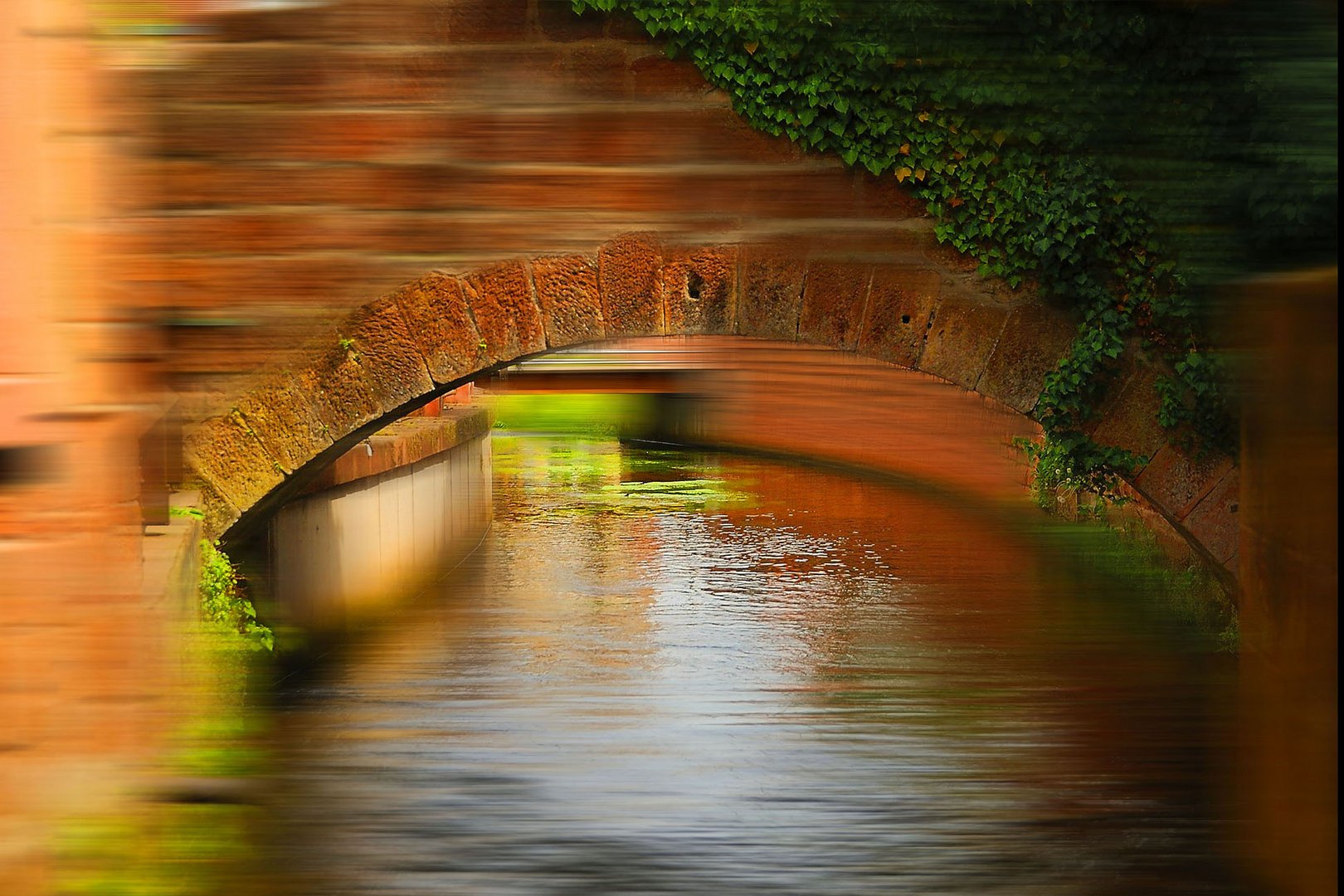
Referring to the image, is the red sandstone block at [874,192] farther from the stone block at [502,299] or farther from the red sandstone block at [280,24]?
the red sandstone block at [280,24]

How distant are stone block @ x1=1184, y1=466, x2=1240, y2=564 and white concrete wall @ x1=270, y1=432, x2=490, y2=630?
11.9 feet

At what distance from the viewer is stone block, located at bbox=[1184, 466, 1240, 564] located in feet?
15.8

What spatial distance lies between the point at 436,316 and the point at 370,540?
575 cm

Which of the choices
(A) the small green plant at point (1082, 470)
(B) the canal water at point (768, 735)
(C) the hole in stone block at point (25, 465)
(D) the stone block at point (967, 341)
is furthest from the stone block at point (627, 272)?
(A) the small green plant at point (1082, 470)

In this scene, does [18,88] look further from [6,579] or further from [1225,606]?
[1225,606]

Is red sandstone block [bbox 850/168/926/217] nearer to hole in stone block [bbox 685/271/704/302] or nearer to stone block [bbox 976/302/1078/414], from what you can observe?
hole in stone block [bbox 685/271/704/302]

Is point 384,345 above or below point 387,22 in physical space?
below

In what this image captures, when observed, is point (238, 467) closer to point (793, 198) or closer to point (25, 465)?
point (25, 465)

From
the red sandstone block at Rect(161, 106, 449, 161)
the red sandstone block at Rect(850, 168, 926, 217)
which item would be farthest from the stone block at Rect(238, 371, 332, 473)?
the red sandstone block at Rect(850, 168, 926, 217)

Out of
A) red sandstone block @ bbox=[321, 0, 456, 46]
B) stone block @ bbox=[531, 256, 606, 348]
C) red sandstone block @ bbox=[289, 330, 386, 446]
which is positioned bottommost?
red sandstone block @ bbox=[289, 330, 386, 446]

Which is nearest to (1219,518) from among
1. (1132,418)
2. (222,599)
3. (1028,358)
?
(1132,418)

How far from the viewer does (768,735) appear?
451 centimetres

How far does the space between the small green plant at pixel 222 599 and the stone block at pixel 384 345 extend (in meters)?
0.68

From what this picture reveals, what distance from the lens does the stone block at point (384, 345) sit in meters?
1.42
